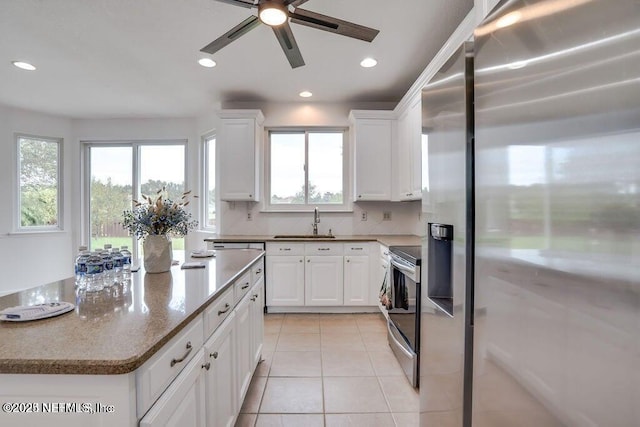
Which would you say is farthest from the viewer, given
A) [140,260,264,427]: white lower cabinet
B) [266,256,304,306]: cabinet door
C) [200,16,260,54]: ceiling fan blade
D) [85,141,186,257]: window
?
[85,141,186,257]: window

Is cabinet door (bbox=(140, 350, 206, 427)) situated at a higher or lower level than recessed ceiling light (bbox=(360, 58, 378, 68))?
lower

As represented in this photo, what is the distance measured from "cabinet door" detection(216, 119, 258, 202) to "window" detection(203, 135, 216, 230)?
83 cm

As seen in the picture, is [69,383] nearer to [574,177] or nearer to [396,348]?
[574,177]

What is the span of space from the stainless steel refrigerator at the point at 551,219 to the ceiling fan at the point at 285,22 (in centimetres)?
96

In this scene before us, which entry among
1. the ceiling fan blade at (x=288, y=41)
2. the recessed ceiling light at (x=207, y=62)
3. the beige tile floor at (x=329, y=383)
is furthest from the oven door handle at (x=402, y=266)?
the recessed ceiling light at (x=207, y=62)

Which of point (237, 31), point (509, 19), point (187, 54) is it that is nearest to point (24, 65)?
point (187, 54)

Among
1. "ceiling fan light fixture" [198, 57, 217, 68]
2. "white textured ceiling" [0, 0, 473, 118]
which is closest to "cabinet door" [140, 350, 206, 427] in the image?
"white textured ceiling" [0, 0, 473, 118]

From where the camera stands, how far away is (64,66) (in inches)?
125

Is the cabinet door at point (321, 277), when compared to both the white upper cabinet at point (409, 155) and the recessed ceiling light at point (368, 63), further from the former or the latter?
the recessed ceiling light at point (368, 63)

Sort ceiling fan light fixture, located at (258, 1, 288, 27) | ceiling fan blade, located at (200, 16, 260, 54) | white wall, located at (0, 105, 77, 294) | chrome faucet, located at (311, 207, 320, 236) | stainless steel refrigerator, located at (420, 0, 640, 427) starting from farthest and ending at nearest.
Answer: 1. white wall, located at (0, 105, 77, 294)
2. chrome faucet, located at (311, 207, 320, 236)
3. ceiling fan blade, located at (200, 16, 260, 54)
4. ceiling fan light fixture, located at (258, 1, 288, 27)
5. stainless steel refrigerator, located at (420, 0, 640, 427)

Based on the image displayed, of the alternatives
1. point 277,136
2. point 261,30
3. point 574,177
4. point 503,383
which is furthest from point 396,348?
point 277,136

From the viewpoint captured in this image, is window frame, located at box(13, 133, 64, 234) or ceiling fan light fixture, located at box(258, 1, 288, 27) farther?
window frame, located at box(13, 133, 64, 234)

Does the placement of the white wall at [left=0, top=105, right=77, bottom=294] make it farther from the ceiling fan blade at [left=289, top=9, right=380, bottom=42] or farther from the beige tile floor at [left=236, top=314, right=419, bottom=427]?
the ceiling fan blade at [left=289, top=9, right=380, bottom=42]

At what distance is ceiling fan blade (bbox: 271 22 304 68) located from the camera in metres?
1.80
